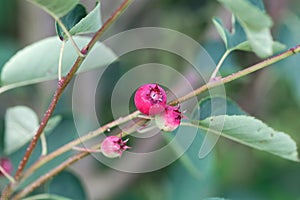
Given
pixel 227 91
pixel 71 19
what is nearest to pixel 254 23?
pixel 71 19

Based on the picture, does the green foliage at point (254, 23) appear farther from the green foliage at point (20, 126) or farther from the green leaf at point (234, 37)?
the green foliage at point (20, 126)

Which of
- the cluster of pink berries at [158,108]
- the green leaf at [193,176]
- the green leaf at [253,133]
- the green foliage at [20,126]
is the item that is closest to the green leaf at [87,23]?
the cluster of pink berries at [158,108]

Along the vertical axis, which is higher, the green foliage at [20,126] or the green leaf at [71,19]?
the green foliage at [20,126]

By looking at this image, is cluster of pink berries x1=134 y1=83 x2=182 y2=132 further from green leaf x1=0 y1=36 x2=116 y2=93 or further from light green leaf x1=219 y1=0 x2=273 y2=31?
green leaf x1=0 y1=36 x2=116 y2=93

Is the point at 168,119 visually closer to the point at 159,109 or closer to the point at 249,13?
the point at 159,109

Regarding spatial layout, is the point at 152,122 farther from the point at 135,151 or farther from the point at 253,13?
the point at 135,151

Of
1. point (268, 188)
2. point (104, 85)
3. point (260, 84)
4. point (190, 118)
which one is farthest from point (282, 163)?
point (190, 118)
